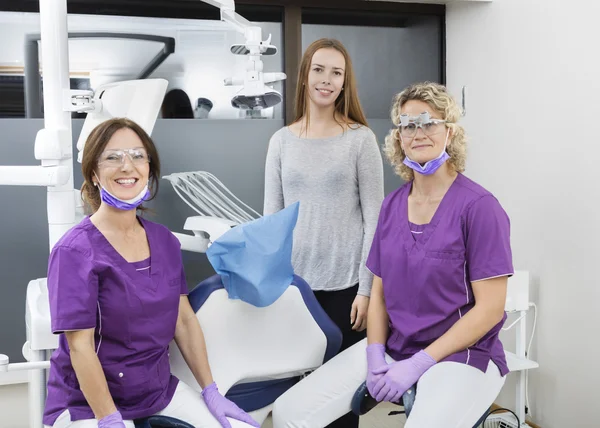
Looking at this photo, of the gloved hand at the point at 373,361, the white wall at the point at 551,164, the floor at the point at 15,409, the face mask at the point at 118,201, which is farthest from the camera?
the floor at the point at 15,409

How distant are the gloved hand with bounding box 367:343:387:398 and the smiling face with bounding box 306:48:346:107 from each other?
0.68 m

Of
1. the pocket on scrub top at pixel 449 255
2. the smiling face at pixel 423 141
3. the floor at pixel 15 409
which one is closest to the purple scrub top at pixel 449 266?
the pocket on scrub top at pixel 449 255

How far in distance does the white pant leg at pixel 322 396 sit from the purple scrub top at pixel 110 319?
326 millimetres

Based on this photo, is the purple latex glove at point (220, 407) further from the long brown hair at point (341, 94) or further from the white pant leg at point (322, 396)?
the long brown hair at point (341, 94)

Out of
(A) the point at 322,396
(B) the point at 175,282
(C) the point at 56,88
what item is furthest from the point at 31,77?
(A) the point at 322,396

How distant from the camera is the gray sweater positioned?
1.85m

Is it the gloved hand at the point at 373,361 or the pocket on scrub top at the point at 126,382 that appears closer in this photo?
the pocket on scrub top at the point at 126,382

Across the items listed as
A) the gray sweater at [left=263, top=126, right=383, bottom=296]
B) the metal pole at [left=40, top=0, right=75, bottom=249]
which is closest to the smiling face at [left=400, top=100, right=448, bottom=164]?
the gray sweater at [left=263, top=126, right=383, bottom=296]

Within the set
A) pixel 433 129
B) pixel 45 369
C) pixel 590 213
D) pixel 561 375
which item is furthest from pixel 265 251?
pixel 561 375

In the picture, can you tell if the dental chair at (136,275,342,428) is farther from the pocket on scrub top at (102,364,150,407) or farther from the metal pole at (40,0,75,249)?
the metal pole at (40,0,75,249)

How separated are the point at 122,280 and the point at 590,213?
64.1 inches

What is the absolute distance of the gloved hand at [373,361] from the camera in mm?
1640

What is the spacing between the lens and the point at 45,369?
175cm

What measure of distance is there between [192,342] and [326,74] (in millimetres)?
805
